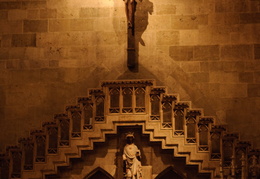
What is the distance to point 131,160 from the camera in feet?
67.4

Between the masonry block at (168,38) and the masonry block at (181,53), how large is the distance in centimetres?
17

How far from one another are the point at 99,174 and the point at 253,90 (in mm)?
4762

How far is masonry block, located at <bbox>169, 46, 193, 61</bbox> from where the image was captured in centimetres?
2231

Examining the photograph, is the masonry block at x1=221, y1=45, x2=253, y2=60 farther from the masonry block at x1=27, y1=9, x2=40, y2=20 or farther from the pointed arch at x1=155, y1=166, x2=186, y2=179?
the masonry block at x1=27, y1=9, x2=40, y2=20

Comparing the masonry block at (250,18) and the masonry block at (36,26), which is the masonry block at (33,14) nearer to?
the masonry block at (36,26)

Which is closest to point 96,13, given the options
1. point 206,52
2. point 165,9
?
point 165,9

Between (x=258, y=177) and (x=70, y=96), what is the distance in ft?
18.5

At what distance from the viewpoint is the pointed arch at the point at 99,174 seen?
2117 cm

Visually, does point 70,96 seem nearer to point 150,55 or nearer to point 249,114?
point 150,55

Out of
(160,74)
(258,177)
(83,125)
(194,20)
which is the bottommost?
(258,177)

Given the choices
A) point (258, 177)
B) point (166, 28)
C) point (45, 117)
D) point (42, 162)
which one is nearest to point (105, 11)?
point (166, 28)

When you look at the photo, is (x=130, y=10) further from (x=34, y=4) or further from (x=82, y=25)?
(x=34, y=4)

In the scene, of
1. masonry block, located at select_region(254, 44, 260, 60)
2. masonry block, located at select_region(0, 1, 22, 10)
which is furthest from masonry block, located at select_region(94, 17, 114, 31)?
masonry block, located at select_region(254, 44, 260, 60)

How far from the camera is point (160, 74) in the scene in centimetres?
2217
